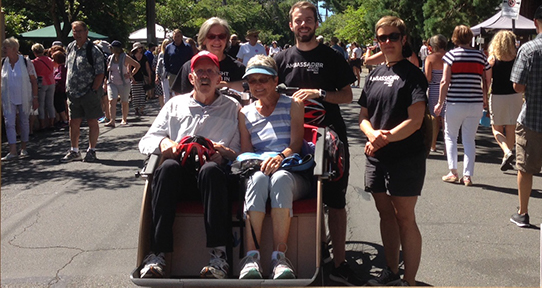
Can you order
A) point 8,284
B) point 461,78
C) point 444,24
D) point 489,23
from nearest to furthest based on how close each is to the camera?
point 8,284, point 461,78, point 489,23, point 444,24

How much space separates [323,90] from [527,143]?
8.53 ft

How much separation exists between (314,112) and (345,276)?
4.26 ft

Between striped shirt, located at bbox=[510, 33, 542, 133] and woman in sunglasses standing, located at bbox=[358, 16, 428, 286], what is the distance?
2123mm

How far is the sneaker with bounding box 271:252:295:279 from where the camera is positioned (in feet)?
11.9

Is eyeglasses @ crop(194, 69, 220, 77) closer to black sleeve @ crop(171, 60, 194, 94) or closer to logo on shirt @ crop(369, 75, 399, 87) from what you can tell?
black sleeve @ crop(171, 60, 194, 94)

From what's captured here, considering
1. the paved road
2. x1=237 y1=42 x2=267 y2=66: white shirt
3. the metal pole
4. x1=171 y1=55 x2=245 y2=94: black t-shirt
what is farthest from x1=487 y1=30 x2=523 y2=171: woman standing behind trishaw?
the metal pole

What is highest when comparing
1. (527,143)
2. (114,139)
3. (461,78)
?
(461,78)

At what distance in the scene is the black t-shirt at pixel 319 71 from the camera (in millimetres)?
4672

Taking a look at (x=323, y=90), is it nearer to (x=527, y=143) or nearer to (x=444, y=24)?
(x=527, y=143)

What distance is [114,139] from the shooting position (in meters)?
12.4

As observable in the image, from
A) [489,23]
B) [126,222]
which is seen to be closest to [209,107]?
[126,222]

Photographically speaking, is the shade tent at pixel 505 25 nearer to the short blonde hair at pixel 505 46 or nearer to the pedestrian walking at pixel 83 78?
the short blonde hair at pixel 505 46

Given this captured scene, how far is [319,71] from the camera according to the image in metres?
4.66

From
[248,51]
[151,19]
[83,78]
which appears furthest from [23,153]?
[151,19]
